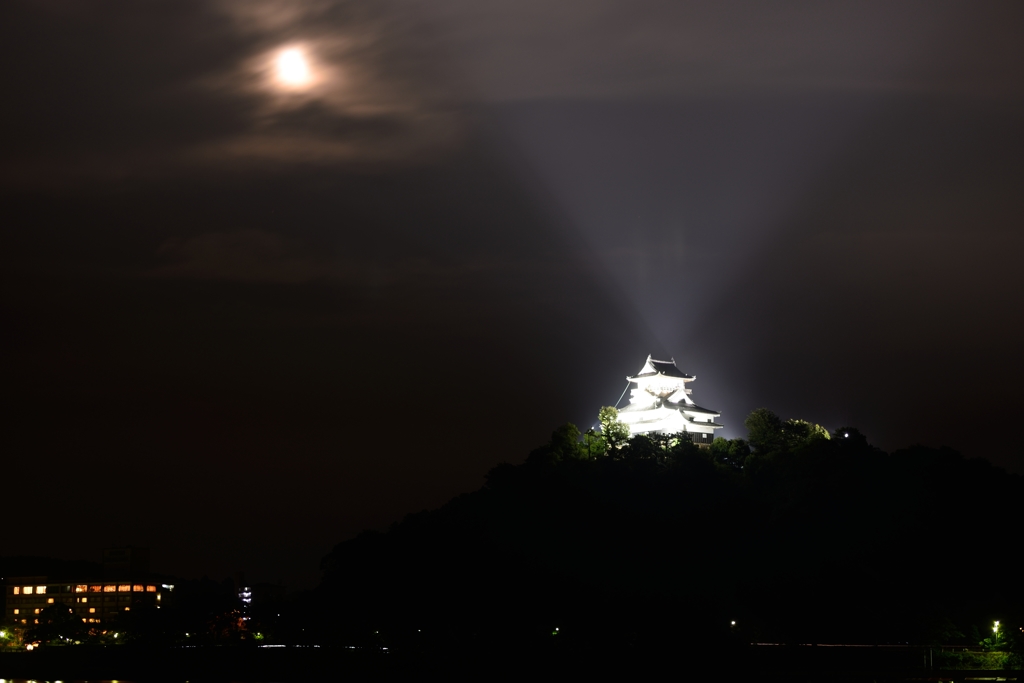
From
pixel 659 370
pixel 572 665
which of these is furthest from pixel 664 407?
pixel 572 665

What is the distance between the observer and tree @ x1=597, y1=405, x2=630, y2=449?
7350cm

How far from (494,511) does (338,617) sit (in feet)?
31.8

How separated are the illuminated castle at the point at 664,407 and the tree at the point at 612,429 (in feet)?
29.2

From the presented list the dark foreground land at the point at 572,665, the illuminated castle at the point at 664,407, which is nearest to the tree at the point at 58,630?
the dark foreground land at the point at 572,665

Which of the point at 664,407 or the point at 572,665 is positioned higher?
the point at 664,407

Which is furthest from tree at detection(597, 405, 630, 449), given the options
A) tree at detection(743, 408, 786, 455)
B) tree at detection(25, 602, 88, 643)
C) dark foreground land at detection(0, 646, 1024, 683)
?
tree at detection(25, 602, 88, 643)

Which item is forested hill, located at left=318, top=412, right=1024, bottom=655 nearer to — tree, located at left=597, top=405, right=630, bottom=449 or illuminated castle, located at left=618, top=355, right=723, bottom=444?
tree, located at left=597, top=405, right=630, bottom=449

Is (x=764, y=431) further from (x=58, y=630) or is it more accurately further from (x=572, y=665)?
(x=58, y=630)

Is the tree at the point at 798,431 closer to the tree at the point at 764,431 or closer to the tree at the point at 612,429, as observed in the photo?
the tree at the point at 764,431

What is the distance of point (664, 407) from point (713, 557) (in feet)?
114

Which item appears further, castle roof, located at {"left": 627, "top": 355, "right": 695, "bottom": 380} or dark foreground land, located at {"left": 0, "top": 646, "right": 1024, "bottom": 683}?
castle roof, located at {"left": 627, "top": 355, "right": 695, "bottom": 380}

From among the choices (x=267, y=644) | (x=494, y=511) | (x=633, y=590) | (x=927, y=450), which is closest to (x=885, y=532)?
(x=927, y=450)

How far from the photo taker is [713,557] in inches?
2051

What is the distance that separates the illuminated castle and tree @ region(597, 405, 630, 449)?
8892mm
